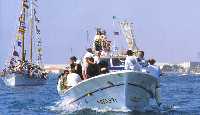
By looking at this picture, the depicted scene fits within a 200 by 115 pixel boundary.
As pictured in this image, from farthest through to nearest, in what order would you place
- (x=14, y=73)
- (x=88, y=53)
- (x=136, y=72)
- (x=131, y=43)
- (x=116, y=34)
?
(x=14, y=73) → (x=131, y=43) → (x=116, y=34) → (x=88, y=53) → (x=136, y=72)

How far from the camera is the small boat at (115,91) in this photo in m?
27.0

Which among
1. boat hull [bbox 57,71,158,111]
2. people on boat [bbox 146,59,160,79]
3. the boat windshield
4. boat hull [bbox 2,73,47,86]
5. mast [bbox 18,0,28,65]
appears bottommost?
boat hull [bbox 2,73,47,86]

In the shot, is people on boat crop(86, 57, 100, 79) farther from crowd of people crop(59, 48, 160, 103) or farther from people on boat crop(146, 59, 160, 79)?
people on boat crop(146, 59, 160, 79)

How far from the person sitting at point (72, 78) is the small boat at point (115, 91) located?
1.29 feet

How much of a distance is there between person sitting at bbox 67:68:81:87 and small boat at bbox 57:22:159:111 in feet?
1.29

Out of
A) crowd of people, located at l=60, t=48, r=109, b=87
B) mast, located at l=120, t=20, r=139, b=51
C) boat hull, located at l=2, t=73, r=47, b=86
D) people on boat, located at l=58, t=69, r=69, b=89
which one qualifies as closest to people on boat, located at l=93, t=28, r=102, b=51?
people on boat, located at l=58, t=69, r=69, b=89

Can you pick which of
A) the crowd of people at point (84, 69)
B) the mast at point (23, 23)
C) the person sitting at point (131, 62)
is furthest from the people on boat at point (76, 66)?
the mast at point (23, 23)

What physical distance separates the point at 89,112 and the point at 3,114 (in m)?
4.35

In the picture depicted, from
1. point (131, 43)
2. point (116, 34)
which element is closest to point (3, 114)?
point (116, 34)

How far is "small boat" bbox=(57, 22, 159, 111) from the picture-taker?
27016 millimetres

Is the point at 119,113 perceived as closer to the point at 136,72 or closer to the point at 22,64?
the point at 136,72

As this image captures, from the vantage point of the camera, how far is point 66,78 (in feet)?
99.3

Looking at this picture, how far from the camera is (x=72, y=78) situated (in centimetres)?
2917

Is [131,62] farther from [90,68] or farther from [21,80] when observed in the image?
[21,80]
